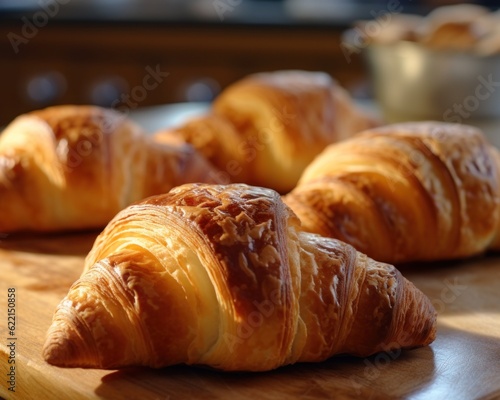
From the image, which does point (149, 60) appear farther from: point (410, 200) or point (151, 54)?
point (410, 200)

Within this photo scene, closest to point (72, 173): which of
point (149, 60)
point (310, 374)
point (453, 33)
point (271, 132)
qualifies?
point (271, 132)

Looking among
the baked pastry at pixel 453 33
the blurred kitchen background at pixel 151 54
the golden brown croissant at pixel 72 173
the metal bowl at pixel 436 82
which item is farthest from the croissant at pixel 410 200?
the blurred kitchen background at pixel 151 54

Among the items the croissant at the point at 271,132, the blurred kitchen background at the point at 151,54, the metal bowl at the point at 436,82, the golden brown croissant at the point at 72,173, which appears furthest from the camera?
the blurred kitchen background at the point at 151,54

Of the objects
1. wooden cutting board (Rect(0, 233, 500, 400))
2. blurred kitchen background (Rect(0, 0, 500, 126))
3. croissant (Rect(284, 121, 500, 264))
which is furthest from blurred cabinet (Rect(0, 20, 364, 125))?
wooden cutting board (Rect(0, 233, 500, 400))

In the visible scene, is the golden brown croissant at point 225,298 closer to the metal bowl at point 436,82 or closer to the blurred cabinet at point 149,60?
the metal bowl at point 436,82

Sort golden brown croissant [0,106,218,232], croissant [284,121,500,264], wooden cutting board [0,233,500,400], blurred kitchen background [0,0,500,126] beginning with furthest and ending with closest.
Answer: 1. blurred kitchen background [0,0,500,126]
2. golden brown croissant [0,106,218,232]
3. croissant [284,121,500,264]
4. wooden cutting board [0,233,500,400]

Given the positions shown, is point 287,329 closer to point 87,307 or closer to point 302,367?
point 302,367

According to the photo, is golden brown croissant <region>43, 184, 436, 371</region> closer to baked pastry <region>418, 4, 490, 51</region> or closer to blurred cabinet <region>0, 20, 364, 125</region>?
baked pastry <region>418, 4, 490, 51</region>
